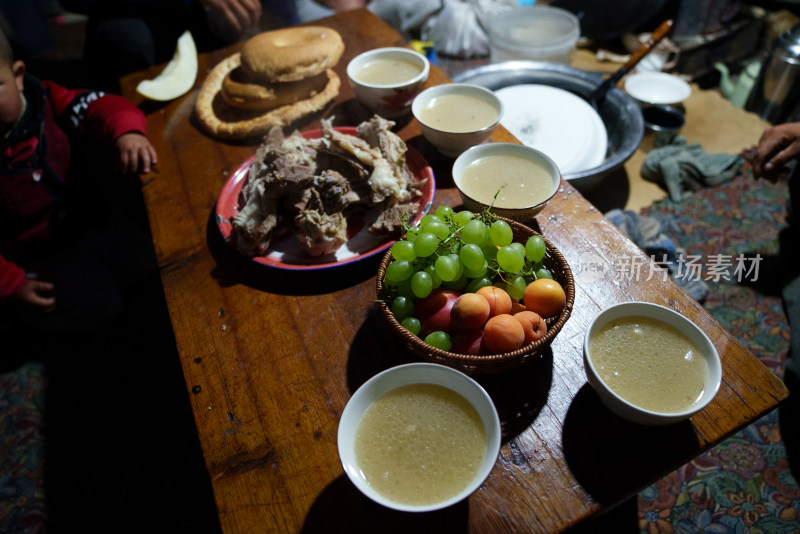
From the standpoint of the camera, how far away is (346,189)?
4.79ft

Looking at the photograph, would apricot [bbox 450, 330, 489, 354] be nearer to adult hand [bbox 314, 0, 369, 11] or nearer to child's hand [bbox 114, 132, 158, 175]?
child's hand [bbox 114, 132, 158, 175]

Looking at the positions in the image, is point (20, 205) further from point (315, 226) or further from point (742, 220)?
point (742, 220)

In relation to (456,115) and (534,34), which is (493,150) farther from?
(534,34)

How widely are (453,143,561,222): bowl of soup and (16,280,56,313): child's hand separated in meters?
1.84

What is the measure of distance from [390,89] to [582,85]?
1.45 m

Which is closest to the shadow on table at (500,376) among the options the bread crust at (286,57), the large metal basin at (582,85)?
the bread crust at (286,57)

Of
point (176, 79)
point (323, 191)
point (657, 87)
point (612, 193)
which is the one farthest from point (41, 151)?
point (657, 87)

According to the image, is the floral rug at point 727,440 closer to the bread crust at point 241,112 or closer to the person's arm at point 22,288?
the person's arm at point 22,288

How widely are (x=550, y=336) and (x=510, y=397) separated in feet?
0.66

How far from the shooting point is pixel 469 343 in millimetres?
1060

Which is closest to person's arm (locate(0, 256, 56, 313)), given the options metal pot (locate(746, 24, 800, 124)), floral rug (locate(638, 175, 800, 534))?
floral rug (locate(638, 175, 800, 534))

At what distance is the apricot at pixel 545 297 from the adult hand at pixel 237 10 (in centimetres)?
215

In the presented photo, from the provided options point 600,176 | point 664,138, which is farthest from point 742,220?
point 600,176

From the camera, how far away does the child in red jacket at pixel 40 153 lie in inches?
71.1
